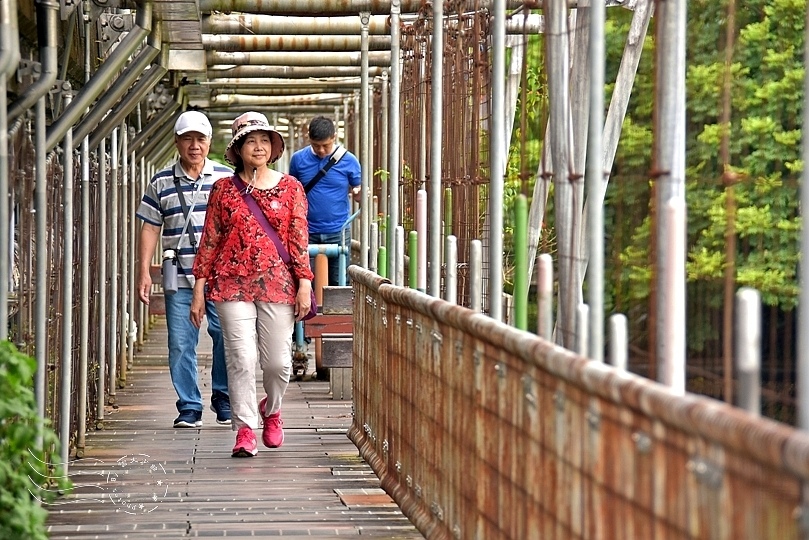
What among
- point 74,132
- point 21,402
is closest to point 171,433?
point 74,132

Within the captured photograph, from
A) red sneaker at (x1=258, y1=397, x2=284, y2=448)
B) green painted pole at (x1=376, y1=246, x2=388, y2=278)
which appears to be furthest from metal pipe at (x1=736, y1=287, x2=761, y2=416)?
green painted pole at (x1=376, y1=246, x2=388, y2=278)

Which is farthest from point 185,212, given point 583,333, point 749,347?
point 749,347

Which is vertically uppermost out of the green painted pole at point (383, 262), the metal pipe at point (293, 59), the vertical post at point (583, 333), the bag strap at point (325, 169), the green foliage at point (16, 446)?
the metal pipe at point (293, 59)

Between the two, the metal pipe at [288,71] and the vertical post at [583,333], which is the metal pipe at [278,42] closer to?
the metal pipe at [288,71]

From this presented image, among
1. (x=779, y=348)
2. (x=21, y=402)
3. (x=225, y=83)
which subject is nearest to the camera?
(x=21, y=402)

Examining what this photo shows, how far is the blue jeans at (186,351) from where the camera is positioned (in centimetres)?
977

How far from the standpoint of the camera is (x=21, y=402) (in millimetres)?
5016

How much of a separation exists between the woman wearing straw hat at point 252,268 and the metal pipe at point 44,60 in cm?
189

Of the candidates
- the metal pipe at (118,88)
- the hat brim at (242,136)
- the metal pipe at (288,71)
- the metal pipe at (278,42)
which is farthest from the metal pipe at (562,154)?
the metal pipe at (288,71)

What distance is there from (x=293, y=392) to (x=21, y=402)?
23.2 feet

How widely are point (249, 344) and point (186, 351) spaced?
141 centimetres

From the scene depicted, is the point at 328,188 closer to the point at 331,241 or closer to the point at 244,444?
the point at 331,241

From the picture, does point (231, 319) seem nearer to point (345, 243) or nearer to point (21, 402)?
point (21, 402)

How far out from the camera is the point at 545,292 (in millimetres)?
4652
